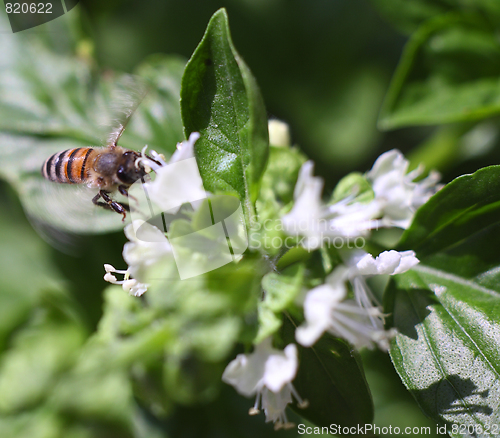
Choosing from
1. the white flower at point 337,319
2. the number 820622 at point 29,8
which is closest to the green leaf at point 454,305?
the white flower at point 337,319

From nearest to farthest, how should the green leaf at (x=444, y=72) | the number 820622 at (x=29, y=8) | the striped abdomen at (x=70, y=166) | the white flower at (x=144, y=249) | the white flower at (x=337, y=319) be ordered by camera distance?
the white flower at (x=337, y=319), the white flower at (x=144, y=249), the striped abdomen at (x=70, y=166), the green leaf at (x=444, y=72), the number 820622 at (x=29, y=8)

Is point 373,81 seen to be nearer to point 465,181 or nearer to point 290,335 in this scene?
point 465,181

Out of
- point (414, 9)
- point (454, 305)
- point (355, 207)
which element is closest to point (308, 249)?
point (355, 207)

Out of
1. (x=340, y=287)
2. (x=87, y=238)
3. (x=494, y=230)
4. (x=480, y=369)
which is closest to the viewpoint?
(x=340, y=287)

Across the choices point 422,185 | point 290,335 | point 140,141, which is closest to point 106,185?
point 140,141

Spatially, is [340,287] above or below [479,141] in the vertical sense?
above

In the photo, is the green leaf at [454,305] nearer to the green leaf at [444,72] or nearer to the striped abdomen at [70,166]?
the green leaf at [444,72]

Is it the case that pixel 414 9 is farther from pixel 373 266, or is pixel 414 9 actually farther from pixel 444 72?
pixel 373 266
